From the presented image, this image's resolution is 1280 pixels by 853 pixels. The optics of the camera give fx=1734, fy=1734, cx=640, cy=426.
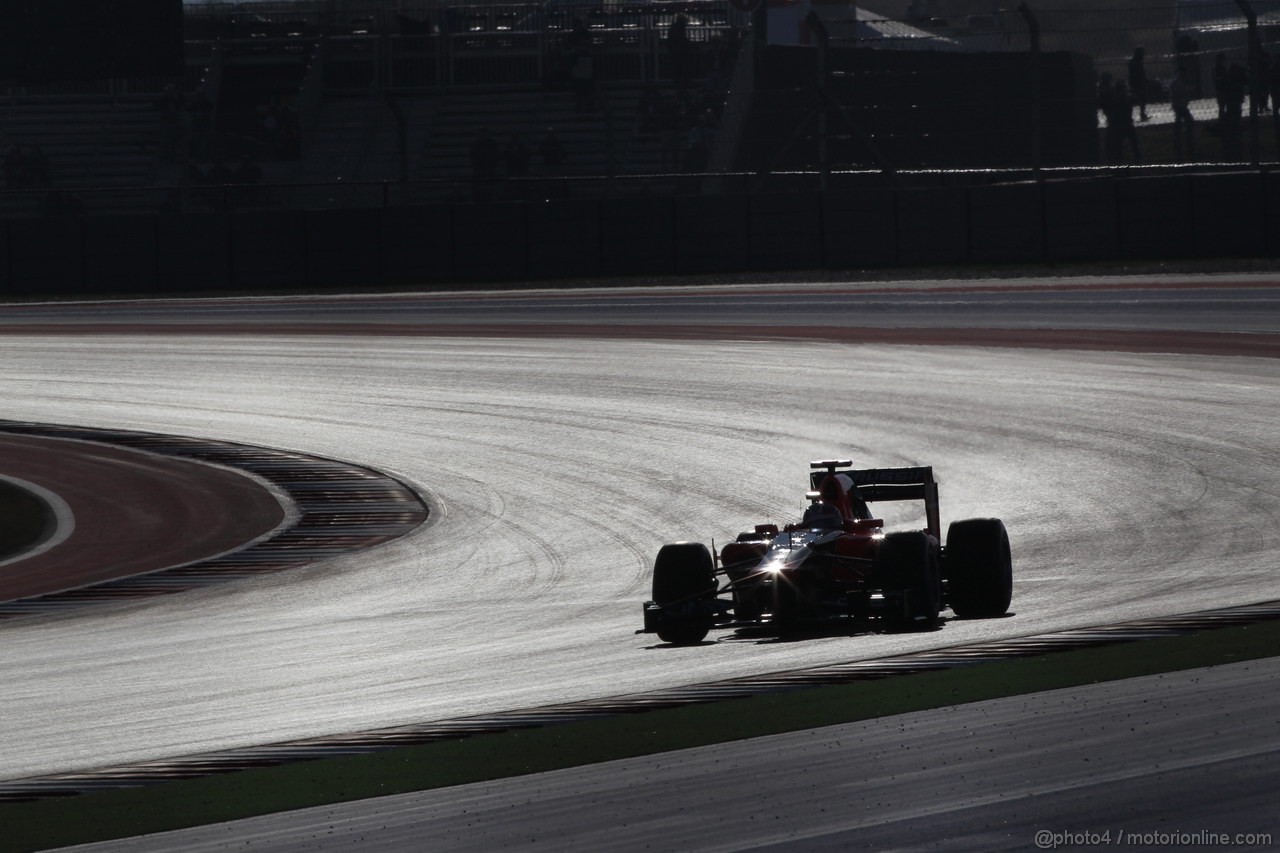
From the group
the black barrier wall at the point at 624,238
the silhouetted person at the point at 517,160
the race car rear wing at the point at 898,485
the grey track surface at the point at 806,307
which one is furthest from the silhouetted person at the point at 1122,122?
the race car rear wing at the point at 898,485

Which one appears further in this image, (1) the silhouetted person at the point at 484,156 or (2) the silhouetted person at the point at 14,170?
(2) the silhouetted person at the point at 14,170

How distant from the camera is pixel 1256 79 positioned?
28.6 m

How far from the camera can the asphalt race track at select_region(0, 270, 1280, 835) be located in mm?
8586

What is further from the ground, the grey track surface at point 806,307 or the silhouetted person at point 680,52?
the silhouetted person at point 680,52

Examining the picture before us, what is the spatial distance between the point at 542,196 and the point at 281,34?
11.1 metres

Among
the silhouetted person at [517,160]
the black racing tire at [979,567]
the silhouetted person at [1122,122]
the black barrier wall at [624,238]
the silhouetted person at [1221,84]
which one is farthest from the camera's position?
the silhouetted person at [517,160]

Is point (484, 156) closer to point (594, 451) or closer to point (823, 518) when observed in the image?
point (594, 451)

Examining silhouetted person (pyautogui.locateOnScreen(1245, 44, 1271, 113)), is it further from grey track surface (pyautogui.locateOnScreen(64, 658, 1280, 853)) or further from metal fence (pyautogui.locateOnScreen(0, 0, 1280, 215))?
A: grey track surface (pyautogui.locateOnScreen(64, 658, 1280, 853))

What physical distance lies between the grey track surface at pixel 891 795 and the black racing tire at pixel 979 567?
2531 millimetres

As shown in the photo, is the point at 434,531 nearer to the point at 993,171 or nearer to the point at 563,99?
the point at 993,171

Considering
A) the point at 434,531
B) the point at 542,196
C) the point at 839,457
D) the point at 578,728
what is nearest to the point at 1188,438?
the point at 839,457

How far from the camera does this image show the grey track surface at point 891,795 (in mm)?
5109

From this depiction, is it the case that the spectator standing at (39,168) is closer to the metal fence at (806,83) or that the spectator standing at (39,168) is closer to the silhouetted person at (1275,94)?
the metal fence at (806,83)

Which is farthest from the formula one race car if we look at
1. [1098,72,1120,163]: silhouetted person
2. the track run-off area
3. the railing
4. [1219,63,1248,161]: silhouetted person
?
[1098,72,1120,163]: silhouetted person
